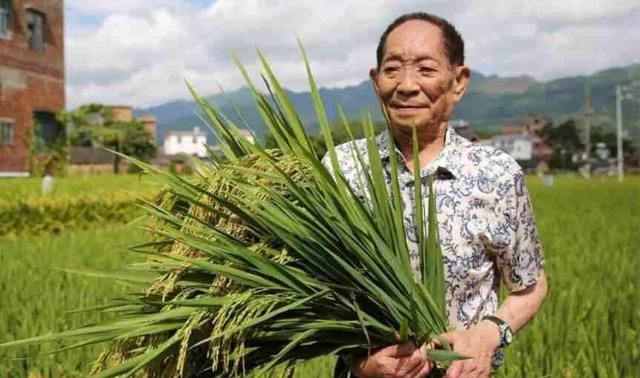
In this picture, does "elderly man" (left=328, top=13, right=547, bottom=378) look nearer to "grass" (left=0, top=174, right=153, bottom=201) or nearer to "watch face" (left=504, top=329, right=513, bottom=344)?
"watch face" (left=504, top=329, right=513, bottom=344)

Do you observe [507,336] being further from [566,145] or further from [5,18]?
[566,145]

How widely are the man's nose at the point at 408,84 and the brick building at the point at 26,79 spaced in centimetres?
1964

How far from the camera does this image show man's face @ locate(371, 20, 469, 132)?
5.08 ft

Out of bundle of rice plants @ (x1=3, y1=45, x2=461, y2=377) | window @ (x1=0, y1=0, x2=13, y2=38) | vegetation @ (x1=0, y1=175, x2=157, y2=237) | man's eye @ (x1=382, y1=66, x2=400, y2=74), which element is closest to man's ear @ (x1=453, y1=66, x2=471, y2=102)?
man's eye @ (x1=382, y1=66, x2=400, y2=74)

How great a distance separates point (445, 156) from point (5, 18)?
20518 millimetres

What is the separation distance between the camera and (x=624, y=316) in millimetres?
3730

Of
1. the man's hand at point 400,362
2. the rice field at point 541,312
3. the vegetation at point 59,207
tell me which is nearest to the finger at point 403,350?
the man's hand at point 400,362

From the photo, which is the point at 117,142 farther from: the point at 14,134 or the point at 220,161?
the point at 220,161

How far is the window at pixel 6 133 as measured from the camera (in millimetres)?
20031

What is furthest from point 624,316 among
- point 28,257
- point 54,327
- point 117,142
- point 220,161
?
point 117,142

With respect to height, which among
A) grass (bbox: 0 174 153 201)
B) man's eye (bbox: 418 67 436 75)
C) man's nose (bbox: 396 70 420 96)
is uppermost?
grass (bbox: 0 174 153 201)

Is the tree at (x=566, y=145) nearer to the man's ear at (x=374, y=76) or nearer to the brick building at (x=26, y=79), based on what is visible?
the brick building at (x=26, y=79)

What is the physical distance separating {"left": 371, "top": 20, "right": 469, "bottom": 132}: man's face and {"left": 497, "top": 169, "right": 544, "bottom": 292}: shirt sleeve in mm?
186

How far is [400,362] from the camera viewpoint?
1.36 meters
